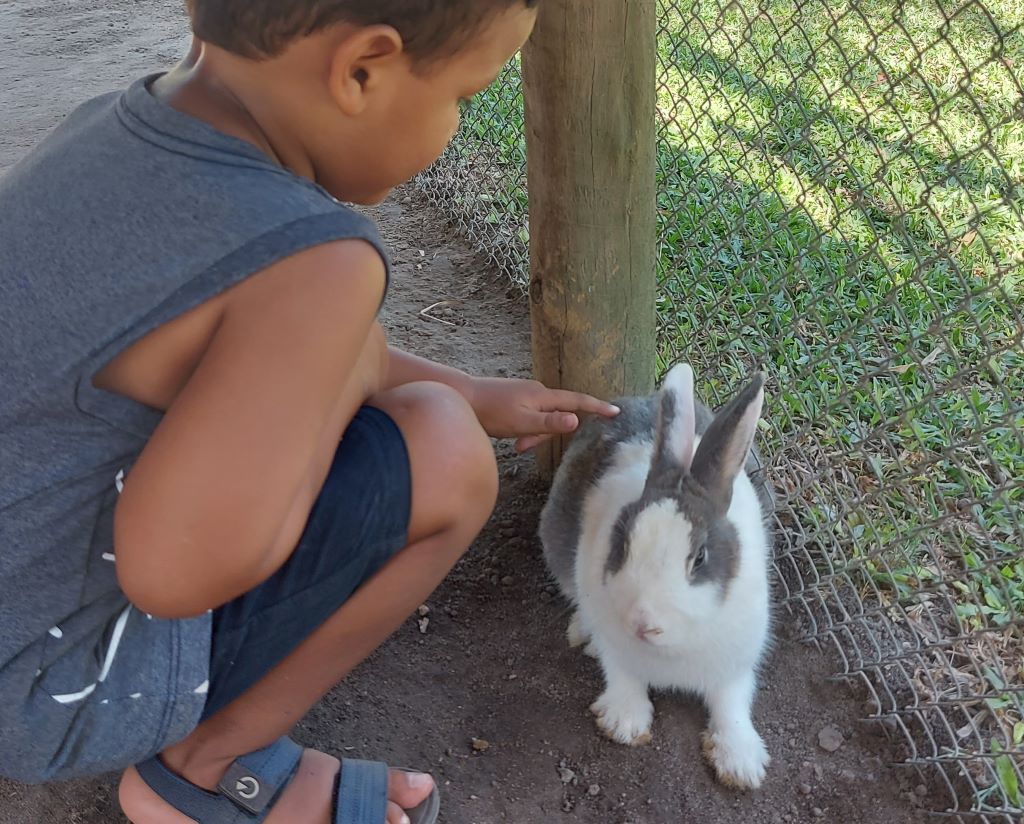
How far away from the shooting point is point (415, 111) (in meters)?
1.32

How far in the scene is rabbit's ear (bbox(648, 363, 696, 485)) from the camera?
2031 millimetres

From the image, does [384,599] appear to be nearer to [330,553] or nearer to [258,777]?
[330,553]

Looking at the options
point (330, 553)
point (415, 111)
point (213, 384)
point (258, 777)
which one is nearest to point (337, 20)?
point (415, 111)

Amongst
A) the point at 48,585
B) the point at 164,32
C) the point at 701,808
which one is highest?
the point at 48,585

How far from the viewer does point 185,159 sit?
4.17 ft

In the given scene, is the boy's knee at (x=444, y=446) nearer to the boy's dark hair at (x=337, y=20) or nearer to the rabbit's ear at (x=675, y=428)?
the rabbit's ear at (x=675, y=428)

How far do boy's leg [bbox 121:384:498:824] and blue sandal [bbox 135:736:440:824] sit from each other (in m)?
0.02

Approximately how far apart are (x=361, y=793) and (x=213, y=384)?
0.99 metres

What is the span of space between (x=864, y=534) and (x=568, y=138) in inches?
45.3

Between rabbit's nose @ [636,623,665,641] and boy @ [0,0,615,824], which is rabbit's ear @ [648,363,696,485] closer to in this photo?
rabbit's nose @ [636,623,665,641]

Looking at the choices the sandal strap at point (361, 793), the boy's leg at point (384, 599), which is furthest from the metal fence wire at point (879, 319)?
the sandal strap at point (361, 793)

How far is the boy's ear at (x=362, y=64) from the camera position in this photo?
3.94 ft

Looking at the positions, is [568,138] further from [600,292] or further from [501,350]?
[501,350]

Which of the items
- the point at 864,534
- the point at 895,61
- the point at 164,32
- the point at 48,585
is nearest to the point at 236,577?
the point at 48,585
